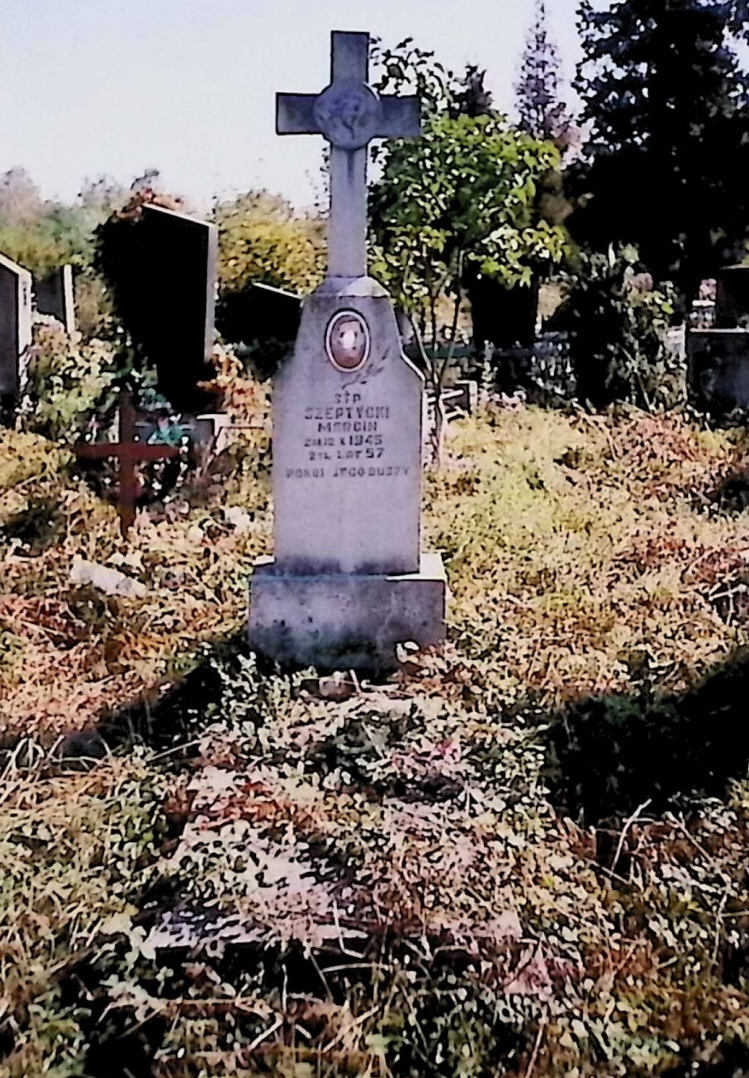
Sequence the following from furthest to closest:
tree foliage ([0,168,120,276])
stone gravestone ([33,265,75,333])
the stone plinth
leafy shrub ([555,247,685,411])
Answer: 1. tree foliage ([0,168,120,276])
2. stone gravestone ([33,265,75,333])
3. leafy shrub ([555,247,685,411])
4. the stone plinth

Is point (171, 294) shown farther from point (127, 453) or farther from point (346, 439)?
→ point (346, 439)

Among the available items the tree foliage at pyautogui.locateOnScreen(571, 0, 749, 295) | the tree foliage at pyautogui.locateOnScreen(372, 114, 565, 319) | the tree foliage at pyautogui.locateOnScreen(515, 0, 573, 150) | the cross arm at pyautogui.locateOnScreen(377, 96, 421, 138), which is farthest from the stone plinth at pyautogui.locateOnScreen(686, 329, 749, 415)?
the tree foliage at pyautogui.locateOnScreen(515, 0, 573, 150)

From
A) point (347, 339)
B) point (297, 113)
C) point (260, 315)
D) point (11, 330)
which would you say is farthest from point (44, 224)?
point (347, 339)

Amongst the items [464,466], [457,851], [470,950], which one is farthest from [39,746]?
[464,466]

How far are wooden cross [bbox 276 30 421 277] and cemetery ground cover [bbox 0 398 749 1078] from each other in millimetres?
1862

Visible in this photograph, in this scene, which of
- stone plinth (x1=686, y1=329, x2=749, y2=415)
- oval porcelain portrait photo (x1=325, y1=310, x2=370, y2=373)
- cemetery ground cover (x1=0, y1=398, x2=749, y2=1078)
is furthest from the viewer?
stone plinth (x1=686, y1=329, x2=749, y2=415)

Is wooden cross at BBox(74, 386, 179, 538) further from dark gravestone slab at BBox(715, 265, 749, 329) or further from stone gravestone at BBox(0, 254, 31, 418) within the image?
dark gravestone slab at BBox(715, 265, 749, 329)

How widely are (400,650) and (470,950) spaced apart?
7.73 feet

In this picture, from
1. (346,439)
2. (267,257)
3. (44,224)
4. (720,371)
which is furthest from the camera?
(44,224)

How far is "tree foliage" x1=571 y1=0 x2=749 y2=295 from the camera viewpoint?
29672 mm

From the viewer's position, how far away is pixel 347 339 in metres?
5.47

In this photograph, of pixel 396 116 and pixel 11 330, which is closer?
pixel 396 116

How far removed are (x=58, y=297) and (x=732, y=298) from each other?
29.5ft

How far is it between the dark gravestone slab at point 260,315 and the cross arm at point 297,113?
0.83m
